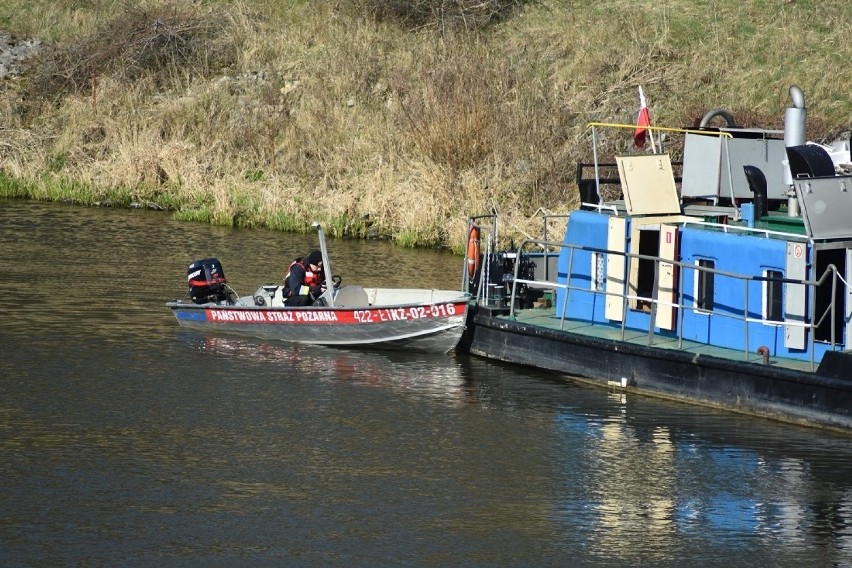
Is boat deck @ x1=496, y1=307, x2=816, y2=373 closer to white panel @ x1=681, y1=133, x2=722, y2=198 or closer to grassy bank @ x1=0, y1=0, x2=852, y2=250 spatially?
white panel @ x1=681, y1=133, x2=722, y2=198

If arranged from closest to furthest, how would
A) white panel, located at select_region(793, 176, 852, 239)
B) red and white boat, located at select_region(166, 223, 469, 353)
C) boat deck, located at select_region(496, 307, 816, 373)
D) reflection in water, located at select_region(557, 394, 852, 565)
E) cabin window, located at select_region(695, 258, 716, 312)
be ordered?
reflection in water, located at select_region(557, 394, 852, 565)
white panel, located at select_region(793, 176, 852, 239)
boat deck, located at select_region(496, 307, 816, 373)
cabin window, located at select_region(695, 258, 716, 312)
red and white boat, located at select_region(166, 223, 469, 353)

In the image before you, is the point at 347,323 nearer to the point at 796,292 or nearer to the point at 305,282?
the point at 305,282

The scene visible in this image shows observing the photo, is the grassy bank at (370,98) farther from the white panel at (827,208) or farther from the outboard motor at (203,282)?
the white panel at (827,208)

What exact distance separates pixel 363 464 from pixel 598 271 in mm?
6101

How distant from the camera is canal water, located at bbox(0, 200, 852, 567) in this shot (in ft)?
46.1

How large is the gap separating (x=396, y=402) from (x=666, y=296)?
414 centimetres

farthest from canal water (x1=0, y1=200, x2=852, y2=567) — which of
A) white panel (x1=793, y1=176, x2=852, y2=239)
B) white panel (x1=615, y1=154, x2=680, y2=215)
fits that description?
white panel (x1=615, y1=154, x2=680, y2=215)

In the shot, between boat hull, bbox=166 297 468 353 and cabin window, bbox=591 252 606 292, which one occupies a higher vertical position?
cabin window, bbox=591 252 606 292

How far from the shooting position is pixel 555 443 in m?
17.6

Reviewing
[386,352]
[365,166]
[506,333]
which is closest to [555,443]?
[506,333]

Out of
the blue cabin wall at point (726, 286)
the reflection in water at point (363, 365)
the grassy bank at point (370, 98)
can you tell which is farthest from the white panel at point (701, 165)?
the grassy bank at point (370, 98)

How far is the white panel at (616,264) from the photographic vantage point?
20484 millimetres

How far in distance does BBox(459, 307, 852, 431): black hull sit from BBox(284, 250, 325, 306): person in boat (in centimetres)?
265

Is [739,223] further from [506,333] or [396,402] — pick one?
[396,402]
